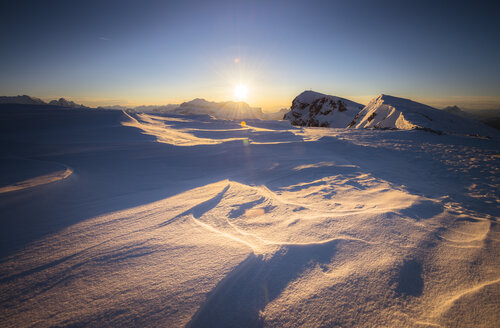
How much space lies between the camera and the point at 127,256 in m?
1.58

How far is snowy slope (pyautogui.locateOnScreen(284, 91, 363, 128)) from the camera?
105 feet

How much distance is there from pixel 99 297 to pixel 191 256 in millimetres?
616

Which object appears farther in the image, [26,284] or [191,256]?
[191,256]

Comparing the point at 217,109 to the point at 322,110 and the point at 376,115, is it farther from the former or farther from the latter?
the point at 376,115

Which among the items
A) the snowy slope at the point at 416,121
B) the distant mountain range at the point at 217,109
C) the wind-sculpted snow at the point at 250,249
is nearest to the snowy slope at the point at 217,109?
the distant mountain range at the point at 217,109

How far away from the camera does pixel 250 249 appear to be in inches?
64.4

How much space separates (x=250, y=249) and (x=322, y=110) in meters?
40.0

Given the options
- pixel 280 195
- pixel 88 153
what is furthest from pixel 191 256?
pixel 88 153

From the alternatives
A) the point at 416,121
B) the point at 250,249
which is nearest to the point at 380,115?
the point at 416,121

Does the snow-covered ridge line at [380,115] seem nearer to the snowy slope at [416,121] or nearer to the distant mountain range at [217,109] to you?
the snowy slope at [416,121]

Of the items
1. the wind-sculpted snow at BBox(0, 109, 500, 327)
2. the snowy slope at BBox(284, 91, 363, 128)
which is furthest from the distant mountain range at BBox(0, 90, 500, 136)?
the wind-sculpted snow at BBox(0, 109, 500, 327)

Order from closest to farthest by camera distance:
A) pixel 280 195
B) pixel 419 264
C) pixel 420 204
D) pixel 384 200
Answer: pixel 419 264
pixel 420 204
pixel 384 200
pixel 280 195

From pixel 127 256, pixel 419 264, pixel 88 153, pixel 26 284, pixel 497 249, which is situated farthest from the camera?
pixel 88 153

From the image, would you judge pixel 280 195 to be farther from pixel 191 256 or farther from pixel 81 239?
pixel 81 239
